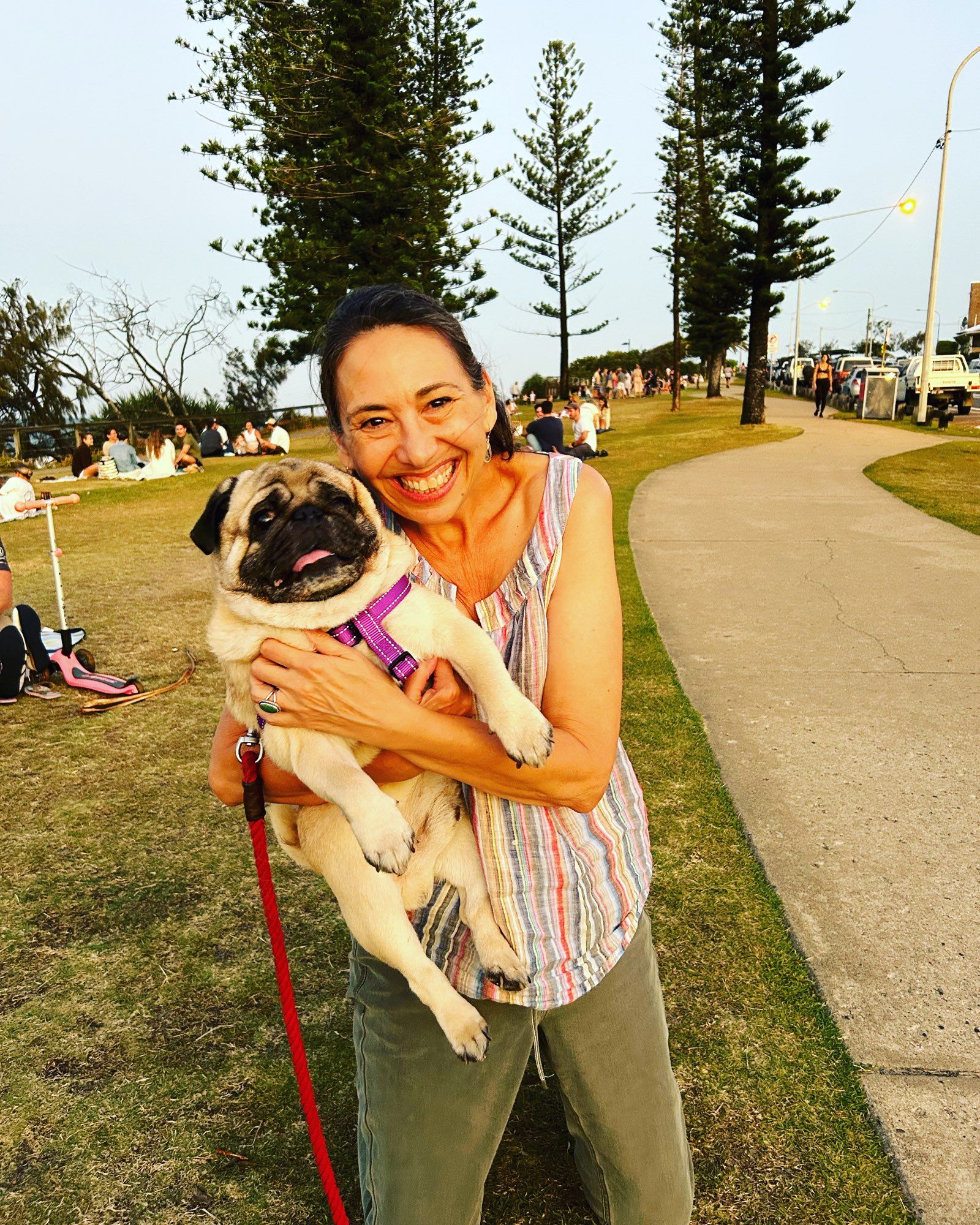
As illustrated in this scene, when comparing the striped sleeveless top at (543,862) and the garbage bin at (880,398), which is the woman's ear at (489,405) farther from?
the garbage bin at (880,398)

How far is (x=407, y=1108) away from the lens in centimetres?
204

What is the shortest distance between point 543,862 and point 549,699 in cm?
42

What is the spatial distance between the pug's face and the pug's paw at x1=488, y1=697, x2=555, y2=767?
1.85ft

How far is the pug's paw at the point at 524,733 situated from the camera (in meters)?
2.08

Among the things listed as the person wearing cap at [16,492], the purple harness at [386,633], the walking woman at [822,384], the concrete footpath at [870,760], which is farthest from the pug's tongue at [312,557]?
the walking woman at [822,384]

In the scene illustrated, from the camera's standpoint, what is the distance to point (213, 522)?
8.13 ft

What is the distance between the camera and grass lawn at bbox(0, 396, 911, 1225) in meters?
2.32

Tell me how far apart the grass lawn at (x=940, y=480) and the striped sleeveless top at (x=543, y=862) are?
968 cm

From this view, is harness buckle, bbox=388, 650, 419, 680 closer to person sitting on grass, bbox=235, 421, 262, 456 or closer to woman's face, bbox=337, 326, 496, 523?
woman's face, bbox=337, 326, 496, 523

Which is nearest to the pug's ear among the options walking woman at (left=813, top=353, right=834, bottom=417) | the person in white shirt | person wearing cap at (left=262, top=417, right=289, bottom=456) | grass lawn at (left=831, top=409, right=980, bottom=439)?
the person in white shirt

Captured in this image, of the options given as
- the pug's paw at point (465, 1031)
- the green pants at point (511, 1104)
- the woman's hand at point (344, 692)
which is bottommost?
the green pants at point (511, 1104)

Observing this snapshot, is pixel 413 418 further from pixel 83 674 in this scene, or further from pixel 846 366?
pixel 846 366

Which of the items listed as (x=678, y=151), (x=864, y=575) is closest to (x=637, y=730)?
(x=864, y=575)

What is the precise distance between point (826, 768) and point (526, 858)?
2.96 meters
